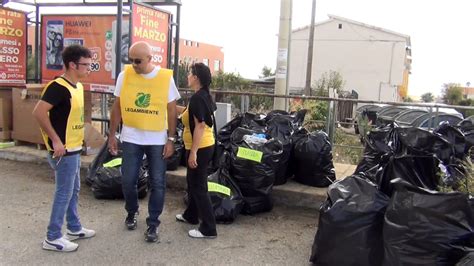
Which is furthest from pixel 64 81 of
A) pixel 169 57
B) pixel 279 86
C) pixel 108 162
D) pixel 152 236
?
pixel 279 86

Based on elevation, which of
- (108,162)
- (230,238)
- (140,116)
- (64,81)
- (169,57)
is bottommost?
(230,238)

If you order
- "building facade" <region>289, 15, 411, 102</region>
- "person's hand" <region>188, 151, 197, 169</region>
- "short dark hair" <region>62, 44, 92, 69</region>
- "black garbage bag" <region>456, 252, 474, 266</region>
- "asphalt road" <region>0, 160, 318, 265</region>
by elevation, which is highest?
"building facade" <region>289, 15, 411, 102</region>

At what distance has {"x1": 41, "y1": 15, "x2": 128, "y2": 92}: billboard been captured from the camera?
23.1 ft

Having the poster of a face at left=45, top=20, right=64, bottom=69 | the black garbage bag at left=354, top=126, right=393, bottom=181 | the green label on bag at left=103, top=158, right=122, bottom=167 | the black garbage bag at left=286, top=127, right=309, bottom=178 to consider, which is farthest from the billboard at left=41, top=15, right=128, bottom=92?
the black garbage bag at left=354, top=126, right=393, bottom=181

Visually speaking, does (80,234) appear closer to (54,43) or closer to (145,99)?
(145,99)

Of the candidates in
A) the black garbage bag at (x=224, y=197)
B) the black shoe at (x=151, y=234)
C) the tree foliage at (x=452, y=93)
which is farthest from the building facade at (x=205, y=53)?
the black shoe at (x=151, y=234)

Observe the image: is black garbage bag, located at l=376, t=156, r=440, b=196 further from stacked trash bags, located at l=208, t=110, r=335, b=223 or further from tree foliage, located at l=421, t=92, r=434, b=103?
tree foliage, located at l=421, t=92, r=434, b=103

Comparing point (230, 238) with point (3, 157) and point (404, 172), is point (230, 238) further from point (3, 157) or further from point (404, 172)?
point (3, 157)

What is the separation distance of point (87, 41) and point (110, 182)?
3.28m

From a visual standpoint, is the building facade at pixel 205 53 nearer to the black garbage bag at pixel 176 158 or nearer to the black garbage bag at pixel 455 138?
the black garbage bag at pixel 176 158

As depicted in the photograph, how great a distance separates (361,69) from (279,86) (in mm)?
31704

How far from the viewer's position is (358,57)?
38812 mm

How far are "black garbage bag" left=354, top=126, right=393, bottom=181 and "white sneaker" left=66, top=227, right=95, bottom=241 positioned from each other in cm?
256

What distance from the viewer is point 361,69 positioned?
38.7m
